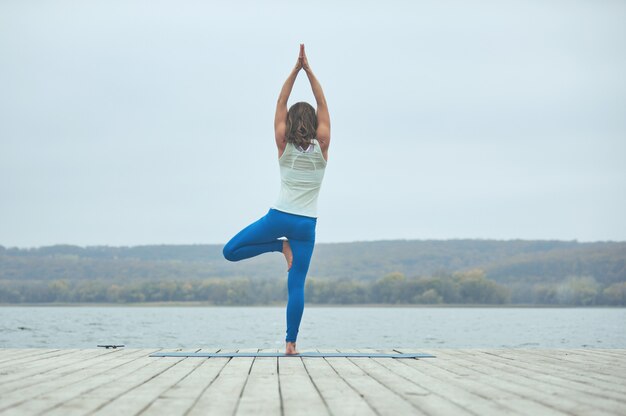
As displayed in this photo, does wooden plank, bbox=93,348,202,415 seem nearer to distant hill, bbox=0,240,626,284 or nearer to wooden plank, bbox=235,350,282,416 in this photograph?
wooden plank, bbox=235,350,282,416

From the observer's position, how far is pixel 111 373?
537 centimetres

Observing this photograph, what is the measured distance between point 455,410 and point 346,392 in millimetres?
792

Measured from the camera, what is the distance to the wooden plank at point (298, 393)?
3.68 metres

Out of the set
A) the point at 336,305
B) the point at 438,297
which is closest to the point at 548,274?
the point at 438,297

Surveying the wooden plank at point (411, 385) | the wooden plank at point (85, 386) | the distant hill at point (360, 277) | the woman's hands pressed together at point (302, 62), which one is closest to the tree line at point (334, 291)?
the distant hill at point (360, 277)

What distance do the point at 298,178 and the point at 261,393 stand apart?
119 inches

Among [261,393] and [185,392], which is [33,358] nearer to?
[185,392]

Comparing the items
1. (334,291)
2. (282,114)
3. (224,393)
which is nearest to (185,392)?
(224,393)

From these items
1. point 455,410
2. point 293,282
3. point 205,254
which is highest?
point 205,254

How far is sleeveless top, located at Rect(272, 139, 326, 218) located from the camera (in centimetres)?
697

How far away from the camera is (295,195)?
6.98 metres

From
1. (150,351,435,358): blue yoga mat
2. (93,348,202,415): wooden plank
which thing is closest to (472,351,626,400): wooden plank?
(150,351,435,358): blue yoga mat

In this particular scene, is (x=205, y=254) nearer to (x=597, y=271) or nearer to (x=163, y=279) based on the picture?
(x=163, y=279)

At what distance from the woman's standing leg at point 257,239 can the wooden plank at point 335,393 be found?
149 cm
